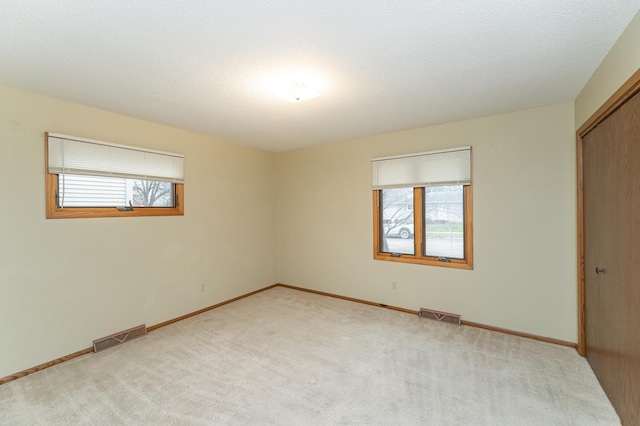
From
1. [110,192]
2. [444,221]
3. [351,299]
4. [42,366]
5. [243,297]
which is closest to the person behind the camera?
[42,366]

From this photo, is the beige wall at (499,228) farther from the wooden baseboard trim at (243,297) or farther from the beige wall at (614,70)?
the beige wall at (614,70)

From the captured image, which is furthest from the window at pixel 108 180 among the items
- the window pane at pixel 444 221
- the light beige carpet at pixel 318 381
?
the window pane at pixel 444 221

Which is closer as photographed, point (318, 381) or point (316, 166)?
point (318, 381)

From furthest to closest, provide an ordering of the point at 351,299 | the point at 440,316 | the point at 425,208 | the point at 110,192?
the point at 351,299, the point at 425,208, the point at 440,316, the point at 110,192

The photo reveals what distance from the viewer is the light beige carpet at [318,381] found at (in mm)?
1903

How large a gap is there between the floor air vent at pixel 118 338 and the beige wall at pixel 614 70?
4546 millimetres

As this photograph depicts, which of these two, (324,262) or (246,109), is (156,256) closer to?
(246,109)

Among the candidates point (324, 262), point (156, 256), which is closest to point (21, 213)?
point (156, 256)

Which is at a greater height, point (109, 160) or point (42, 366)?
point (109, 160)

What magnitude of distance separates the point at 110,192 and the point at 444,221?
12.7 ft

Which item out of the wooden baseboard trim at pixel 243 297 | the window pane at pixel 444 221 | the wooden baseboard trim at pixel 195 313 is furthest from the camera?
the window pane at pixel 444 221

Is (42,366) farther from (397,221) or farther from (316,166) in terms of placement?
(397,221)

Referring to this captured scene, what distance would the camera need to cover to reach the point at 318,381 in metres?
2.29

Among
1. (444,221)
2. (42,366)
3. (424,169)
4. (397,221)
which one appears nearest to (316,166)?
(397,221)
